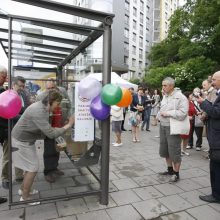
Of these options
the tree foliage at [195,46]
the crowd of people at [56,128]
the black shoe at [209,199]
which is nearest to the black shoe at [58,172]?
the crowd of people at [56,128]

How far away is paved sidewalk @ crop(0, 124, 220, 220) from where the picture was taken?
141 inches

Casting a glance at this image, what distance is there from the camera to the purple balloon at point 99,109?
3602 mm

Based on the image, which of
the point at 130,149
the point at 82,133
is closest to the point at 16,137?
Result: the point at 82,133

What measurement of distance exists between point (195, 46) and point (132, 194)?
22.8m

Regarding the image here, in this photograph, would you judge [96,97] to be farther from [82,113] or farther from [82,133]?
[82,133]

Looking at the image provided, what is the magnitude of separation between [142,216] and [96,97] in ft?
5.65

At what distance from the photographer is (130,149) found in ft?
24.2

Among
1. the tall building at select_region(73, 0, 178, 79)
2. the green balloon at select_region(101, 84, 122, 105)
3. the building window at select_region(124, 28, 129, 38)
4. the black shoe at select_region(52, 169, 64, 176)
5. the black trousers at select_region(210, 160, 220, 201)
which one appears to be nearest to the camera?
the green balloon at select_region(101, 84, 122, 105)

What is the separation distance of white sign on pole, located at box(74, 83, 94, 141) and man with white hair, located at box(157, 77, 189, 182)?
1.46 m

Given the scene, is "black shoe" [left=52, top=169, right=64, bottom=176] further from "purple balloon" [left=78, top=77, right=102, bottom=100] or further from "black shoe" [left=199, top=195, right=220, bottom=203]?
"black shoe" [left=199, top=195, right=220, bottom=203]

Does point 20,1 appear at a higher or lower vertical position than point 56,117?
higher

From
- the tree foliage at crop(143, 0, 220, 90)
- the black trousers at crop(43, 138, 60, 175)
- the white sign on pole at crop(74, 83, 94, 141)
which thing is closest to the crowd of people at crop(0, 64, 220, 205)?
the black trousers at crop(43, 138, 60, 175)

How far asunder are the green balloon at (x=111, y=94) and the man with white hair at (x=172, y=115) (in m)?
1.44

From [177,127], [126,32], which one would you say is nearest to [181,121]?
[177,127]
